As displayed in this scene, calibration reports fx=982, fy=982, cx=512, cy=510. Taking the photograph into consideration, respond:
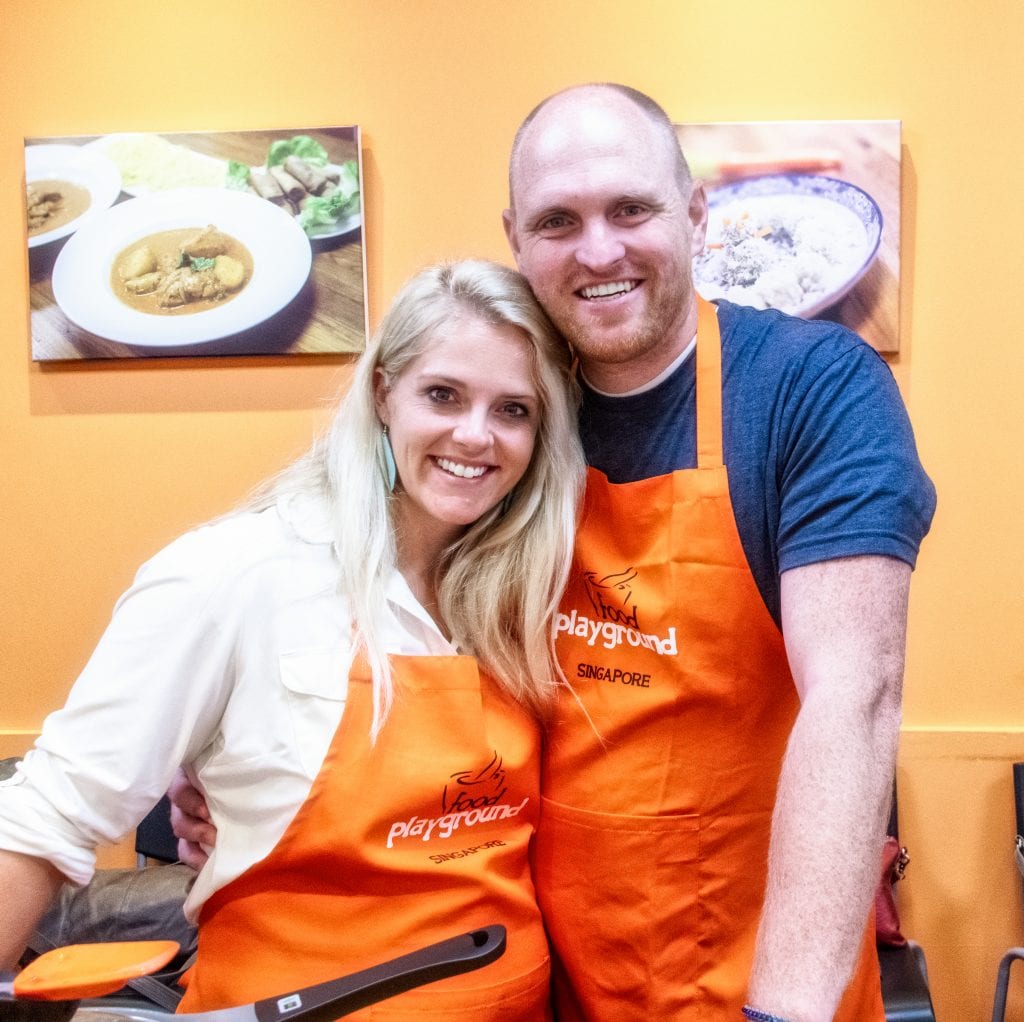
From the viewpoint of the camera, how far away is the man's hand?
1192 millimetres

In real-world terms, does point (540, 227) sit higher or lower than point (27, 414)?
higher

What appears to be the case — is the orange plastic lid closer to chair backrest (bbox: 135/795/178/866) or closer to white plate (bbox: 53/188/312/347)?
chair backrest (bbox: 135/795/178/866)

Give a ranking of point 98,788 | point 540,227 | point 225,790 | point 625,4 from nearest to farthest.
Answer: point 98,788, point 225,790, point 540,227, point 625,4

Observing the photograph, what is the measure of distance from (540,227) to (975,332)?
4.55ft

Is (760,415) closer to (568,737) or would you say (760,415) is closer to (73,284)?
(568,737)

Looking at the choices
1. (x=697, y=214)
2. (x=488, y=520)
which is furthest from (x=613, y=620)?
(x=697, y=214)

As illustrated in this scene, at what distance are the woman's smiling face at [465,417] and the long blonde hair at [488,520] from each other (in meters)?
0.02

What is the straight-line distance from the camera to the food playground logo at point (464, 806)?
1.11 meters

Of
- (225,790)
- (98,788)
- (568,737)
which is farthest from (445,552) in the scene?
(98,788)

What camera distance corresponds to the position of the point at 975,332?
7.22ft

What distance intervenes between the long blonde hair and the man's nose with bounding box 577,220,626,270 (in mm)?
106

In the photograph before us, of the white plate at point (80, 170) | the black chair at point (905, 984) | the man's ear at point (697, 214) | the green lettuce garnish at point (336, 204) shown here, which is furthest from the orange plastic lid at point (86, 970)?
the white plate at point (80, 170)

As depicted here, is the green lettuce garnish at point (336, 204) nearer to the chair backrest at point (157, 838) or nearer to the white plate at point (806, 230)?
the white plate at point (806, 230)

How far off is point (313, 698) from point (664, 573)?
44 centimetres
